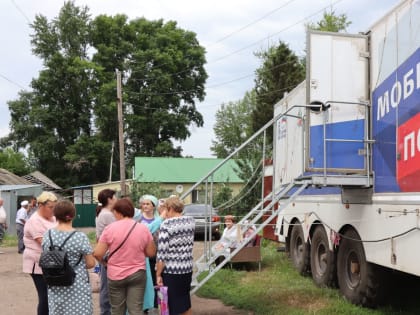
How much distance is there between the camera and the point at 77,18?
51125mm

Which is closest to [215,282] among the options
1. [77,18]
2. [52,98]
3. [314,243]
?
[314,243]

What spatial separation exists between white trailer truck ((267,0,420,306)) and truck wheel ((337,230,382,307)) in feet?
0.04

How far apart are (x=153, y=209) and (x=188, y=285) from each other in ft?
4.03

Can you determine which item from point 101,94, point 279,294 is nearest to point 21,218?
point 279,294

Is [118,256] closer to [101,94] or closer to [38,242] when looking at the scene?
[38,242]

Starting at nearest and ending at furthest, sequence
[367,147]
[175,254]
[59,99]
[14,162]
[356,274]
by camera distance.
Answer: [175,254], [367,147], [356,274], [59,99], [14,162]

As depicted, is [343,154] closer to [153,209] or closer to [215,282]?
[153,209]

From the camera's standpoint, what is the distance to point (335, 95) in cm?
686

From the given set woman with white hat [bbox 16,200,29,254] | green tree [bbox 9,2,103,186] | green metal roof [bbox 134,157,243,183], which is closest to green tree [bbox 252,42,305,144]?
green metal roof [bbox 134,157,243,183]

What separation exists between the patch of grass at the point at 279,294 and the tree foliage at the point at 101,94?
116 ft

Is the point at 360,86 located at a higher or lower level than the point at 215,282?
higher

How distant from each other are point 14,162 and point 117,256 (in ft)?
193

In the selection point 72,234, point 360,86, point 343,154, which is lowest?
point 72,234

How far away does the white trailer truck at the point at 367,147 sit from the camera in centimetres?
560
